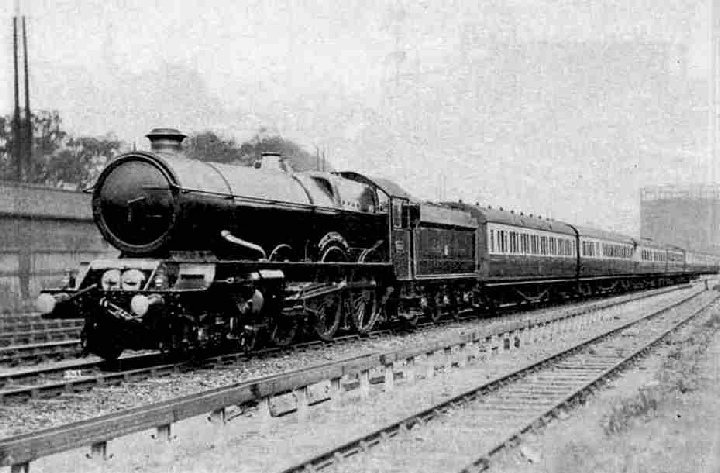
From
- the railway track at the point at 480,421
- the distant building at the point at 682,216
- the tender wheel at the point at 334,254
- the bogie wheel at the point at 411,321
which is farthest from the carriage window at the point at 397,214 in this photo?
the distant building at the point at 682,216

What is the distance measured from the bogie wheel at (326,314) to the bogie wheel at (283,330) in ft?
1.31

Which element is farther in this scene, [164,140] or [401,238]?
[401,238]

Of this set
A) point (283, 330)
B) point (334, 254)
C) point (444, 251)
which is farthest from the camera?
point (444, 251)

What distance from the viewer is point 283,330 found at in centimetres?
1510

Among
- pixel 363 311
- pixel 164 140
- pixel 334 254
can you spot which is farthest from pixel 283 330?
pixel 164 140

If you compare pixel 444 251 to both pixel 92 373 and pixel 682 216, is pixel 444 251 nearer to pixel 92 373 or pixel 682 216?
pixel 92 373

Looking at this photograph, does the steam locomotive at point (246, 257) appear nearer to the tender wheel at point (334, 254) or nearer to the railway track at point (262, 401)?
the tender wheel at point (334, 254)

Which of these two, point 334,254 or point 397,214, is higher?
point 397,214

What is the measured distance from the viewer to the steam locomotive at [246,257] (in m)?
11.9

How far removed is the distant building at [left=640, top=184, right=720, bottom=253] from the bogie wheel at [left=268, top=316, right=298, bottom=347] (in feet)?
295

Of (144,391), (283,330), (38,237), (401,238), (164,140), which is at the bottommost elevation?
(144,391)

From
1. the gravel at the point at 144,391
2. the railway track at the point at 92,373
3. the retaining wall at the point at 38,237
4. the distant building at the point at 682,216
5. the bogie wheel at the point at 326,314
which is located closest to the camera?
the gravel at the point at 144,391

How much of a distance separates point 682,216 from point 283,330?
302 ft

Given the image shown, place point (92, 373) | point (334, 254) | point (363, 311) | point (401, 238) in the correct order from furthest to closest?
point (401, 238), point (363, 311), point (334, 254), point (92, 373)
